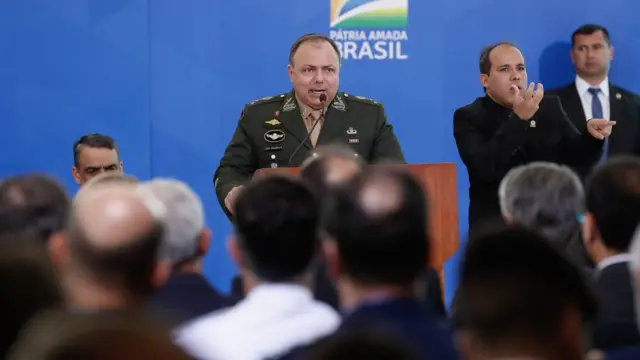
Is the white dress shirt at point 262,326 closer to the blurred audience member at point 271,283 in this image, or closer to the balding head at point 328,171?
the blurred audience member at point 271,283

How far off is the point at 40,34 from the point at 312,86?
235 centimetres

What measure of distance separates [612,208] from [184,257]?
1023 mm

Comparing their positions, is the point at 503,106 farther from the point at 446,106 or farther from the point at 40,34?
the point at 40,34

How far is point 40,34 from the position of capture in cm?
595

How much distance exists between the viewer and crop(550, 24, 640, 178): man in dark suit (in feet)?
18.2

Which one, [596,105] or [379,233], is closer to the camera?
[379,233]

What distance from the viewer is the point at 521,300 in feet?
4.49

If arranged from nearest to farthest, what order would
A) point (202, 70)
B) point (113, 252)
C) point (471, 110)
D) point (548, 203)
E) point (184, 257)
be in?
1. point (113, 252)
2. point (184, 257)
3. point (548, 203)
4. point (471, 110)
5. point (202, 70)

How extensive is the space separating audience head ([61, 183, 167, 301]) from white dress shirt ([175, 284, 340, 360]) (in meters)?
0.16

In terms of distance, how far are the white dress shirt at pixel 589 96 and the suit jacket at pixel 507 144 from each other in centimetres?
128

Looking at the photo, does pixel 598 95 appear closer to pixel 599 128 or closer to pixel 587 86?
pixel 587 86

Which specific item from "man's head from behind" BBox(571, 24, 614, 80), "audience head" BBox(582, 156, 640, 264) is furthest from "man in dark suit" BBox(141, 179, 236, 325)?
"man's head from behind" BBox(571, 24, 614, 80)

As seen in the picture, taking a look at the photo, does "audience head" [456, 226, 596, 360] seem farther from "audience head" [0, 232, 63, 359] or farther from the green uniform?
the green uniform

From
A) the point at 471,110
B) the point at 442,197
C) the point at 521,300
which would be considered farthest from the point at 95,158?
the point at 521,300
